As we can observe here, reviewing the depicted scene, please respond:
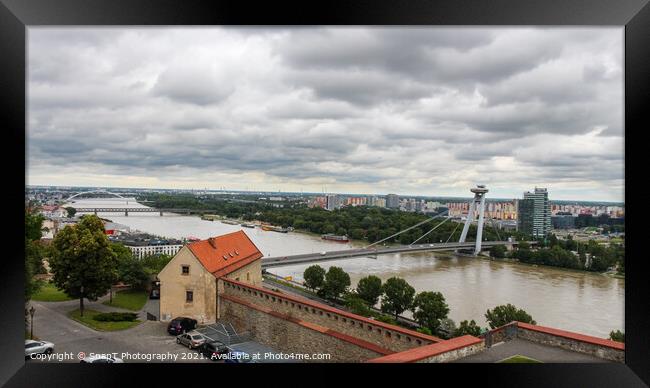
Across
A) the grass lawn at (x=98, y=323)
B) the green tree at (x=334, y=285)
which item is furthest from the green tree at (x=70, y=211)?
the green tree at (x=334, y=285)

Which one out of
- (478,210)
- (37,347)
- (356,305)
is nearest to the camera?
(37,347)

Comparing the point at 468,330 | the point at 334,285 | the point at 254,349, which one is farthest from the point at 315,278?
the point at 254,349

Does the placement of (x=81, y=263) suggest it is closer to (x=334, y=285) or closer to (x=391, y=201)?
(x=334, y=285)

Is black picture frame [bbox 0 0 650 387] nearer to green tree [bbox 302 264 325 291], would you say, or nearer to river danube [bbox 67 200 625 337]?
river danube [bbox 67 200 625 337]

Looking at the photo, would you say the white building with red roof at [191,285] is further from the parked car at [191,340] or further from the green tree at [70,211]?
the green tree at [70,211]

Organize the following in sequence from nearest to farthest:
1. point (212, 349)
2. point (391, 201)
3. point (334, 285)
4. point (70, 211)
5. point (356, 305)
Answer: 1. point (212, 349)
2. point (70, 211)
3. point (356, 305)
4. point (334, 285)
5. point (391, 201)

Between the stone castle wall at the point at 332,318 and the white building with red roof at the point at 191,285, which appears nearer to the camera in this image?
the stone castle wall at the point at 332,318
